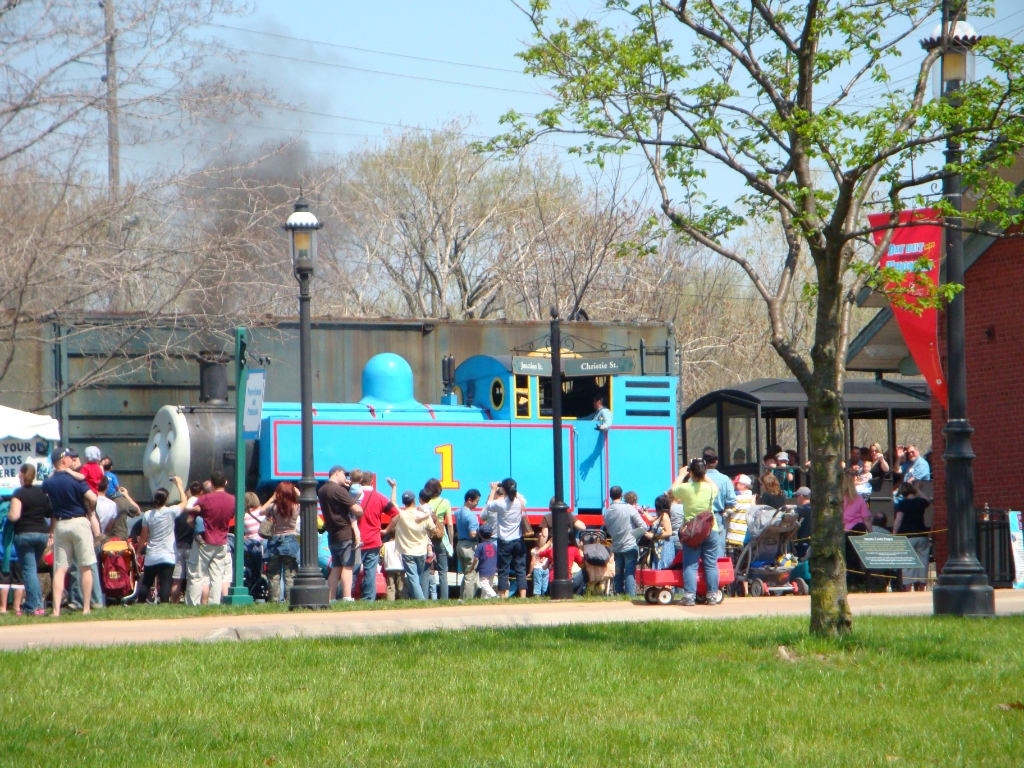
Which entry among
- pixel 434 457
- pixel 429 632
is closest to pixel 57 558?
pixel 429 632

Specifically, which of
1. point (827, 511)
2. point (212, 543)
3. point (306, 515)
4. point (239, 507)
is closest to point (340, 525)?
point (306, 515)

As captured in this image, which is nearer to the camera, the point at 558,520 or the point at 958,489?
the point at 958,489

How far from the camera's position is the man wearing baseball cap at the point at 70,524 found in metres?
13.0

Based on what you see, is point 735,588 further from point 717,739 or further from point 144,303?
point 144,303

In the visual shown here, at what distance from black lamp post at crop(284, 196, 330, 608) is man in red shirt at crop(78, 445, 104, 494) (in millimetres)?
3471

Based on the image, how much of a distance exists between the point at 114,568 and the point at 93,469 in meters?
1.38

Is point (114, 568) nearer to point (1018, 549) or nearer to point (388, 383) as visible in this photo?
point (388, 383)

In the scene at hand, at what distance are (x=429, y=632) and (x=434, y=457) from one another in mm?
8235

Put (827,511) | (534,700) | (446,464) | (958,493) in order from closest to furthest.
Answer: (534,700), (827,511), (958,493), (446,464)

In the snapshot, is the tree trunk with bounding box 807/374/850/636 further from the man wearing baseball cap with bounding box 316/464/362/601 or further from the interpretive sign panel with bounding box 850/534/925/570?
the man wearing baseball cap with bounding box 316/464/362/601

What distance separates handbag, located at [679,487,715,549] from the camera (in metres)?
12.7

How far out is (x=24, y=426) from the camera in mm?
15383

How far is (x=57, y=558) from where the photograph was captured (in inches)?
517

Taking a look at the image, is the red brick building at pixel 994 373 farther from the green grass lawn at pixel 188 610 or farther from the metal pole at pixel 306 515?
the metal pole at pixel 306 515
